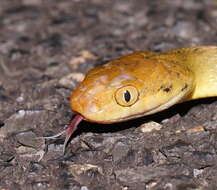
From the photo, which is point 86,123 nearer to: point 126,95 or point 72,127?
point 72,127

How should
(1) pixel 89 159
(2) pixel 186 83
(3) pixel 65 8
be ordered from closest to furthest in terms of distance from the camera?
1. (1) pixel 89 159
2. (2) pixel 186 83
3. (3) pixel 65 8

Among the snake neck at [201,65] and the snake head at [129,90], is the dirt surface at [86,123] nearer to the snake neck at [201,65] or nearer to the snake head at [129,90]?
the snake neck at [201,65]

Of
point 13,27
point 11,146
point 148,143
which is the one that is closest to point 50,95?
point 11,146

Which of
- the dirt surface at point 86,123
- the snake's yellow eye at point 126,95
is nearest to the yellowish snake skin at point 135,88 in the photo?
the snake's yellow eye at point 126,95

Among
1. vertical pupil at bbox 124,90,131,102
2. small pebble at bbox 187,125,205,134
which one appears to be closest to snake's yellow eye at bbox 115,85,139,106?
vertical pupil at bbox 124,90,131,102

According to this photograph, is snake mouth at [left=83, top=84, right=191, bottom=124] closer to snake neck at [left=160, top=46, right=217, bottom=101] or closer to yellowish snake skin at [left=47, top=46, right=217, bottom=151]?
yellowish snake skin at [left=47, top=46, right=217, bottom=151]

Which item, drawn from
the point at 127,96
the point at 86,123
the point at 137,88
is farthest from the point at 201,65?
the point at 86,123

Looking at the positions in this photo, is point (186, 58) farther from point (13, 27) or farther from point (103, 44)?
point (13, 27)
